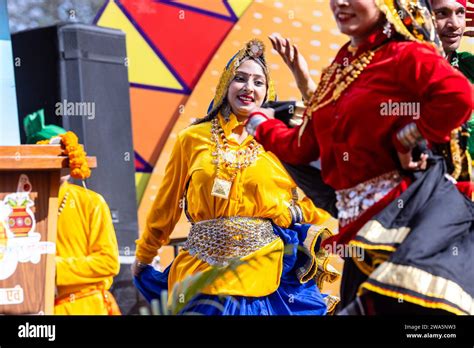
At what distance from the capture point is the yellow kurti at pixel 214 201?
4648 millimetres

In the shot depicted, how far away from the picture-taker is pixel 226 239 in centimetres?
463

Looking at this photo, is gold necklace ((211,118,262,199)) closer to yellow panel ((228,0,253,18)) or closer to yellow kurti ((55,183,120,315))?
yellow panel ((228,0,253,18))

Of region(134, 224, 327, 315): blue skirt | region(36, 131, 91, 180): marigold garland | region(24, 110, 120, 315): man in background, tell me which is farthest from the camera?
region(24, 110, 120, 315): man in background

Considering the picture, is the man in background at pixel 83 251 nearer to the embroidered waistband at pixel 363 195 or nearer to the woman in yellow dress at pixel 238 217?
the woman in yellow dress at pixel 238 217

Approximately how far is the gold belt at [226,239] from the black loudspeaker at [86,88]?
51cm

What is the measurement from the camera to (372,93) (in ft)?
11.0

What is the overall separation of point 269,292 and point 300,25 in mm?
1131

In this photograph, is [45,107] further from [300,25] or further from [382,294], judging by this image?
[382,294]

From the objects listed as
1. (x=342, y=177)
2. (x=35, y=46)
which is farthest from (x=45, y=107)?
(x=342, y=177)

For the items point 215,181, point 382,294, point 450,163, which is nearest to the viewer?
point 382,294

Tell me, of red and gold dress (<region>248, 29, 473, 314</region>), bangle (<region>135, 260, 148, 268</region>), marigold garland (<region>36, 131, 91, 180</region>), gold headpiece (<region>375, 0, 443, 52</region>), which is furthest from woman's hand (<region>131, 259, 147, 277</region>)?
gold headpiece (<region>375, 0, 443, 52</region>)

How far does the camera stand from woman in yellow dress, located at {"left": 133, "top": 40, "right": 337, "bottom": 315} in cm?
464

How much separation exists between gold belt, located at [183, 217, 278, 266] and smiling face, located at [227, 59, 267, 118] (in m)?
0.46

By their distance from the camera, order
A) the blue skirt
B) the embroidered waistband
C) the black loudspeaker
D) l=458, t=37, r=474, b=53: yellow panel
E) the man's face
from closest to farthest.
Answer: the embroidered waistband, the man's face, l=458, t=37, r=474, b=53: yellow panel, the blue skirt, the black loudspeaker
